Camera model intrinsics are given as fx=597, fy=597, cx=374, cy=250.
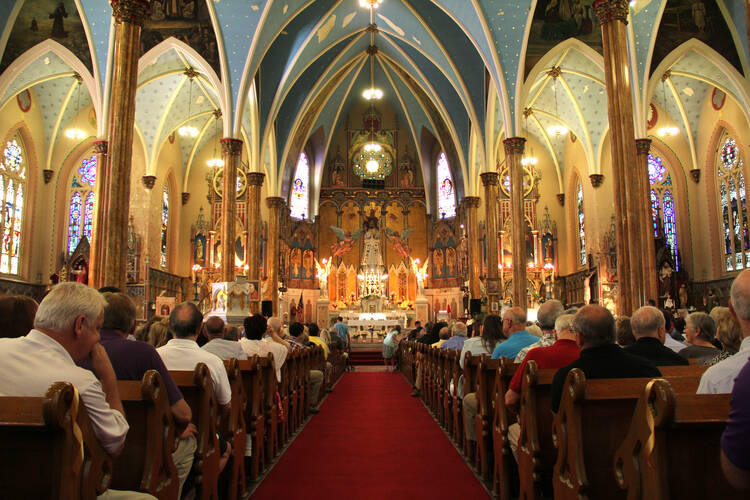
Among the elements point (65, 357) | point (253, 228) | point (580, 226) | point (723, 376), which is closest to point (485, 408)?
point (723, 376)

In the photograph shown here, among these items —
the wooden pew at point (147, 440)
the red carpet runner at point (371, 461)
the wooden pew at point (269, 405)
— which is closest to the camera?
the wooden pew at point (147, 440)

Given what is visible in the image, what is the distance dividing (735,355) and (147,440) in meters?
2.63

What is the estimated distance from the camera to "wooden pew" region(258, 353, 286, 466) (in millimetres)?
5734

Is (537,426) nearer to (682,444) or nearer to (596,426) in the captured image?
(596,426)

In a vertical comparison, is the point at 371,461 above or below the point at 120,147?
below

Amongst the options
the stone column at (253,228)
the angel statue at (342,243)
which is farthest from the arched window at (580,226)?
the stone column at (253,228)

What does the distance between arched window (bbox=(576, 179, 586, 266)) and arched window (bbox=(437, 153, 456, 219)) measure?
634 centimetres

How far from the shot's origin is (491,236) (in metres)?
21.8

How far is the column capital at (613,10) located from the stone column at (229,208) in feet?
37.1

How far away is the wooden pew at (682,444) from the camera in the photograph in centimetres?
205

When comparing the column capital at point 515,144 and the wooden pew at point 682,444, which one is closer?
the wooden pew at point 682,444

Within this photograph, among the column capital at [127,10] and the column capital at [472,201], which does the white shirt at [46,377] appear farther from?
the column capital at [472,201]

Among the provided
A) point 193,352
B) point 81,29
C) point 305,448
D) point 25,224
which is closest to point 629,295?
point 305,448

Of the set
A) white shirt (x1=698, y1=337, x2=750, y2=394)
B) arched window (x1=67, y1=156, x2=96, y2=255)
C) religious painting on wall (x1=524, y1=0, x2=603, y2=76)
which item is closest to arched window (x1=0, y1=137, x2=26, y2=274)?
arched window (x1=67, y1=156, x2=96, y2=255)
